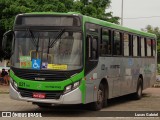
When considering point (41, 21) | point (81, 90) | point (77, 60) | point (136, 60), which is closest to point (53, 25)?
point (41, 21)

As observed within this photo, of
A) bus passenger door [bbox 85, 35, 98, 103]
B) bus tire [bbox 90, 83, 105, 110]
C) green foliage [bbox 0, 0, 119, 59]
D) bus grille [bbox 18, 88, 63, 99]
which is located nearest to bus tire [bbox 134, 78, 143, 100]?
bus tire [bbox 90, 83, 105, 110]

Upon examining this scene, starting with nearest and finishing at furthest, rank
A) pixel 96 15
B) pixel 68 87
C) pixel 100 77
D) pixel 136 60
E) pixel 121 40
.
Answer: pixel 68 87 < pixel 100 77 < pixel 121 40 < pixel 136 60 < pixel 96 15

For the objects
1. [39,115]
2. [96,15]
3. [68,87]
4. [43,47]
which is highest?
[96,15]

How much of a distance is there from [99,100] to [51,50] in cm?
290

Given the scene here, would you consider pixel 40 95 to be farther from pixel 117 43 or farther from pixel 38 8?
pixel 38 8

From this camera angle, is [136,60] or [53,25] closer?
[53,25]

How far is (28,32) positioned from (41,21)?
527mm

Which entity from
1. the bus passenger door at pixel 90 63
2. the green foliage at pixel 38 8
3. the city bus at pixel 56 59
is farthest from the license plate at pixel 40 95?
the green foliage at pixel 38 8

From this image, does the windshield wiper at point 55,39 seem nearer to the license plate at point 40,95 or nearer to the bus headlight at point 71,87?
the bus headlight at point 71,87

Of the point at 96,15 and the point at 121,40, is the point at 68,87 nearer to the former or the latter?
the point at 121,40

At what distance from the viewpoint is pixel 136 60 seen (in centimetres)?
1953

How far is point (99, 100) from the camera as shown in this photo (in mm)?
15125

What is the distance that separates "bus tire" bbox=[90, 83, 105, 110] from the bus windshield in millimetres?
2039

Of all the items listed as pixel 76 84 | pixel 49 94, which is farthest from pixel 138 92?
pixel 49 94
